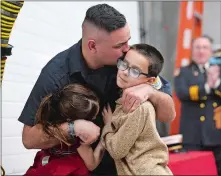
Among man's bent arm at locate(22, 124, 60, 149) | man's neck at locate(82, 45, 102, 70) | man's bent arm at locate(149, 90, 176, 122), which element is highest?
man's neck at locate(82, 45, 102, 70)

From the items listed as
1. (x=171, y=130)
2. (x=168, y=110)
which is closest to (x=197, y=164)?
(x=171, y=130)

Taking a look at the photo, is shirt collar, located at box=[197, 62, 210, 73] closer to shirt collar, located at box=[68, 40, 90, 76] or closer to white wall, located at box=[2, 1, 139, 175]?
white wall, located at box=[2, 1, 139, 175]

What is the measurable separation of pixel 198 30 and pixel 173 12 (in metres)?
0.38

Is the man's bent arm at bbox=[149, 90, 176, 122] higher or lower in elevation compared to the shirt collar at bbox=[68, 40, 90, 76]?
lower

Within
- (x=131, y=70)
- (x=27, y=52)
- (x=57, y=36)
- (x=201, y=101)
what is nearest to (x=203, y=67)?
(x=201, y=101)

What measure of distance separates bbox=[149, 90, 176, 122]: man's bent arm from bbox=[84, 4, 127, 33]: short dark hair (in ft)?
1.13

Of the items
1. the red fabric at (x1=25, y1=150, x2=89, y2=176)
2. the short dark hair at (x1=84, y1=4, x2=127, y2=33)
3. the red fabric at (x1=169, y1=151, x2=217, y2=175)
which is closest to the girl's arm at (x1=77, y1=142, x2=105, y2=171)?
the red fabric at (x1=25, y1=150, x2=89, y2=176)

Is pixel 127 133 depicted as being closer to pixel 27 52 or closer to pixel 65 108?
pixel 65 108

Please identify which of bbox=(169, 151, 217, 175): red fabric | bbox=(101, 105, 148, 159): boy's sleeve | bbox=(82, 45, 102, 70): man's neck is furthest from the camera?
bbox=(169, 151, 217, 175): red fabric

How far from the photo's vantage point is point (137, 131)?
4.74 feet

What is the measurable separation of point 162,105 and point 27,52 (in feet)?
4.50

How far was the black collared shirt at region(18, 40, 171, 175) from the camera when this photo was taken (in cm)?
163

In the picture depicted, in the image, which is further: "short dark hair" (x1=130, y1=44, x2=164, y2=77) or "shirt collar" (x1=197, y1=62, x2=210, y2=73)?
"shirt collar" (x1=197, y1=62, x2=210, y2=73)

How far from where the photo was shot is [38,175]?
1.62 meters
